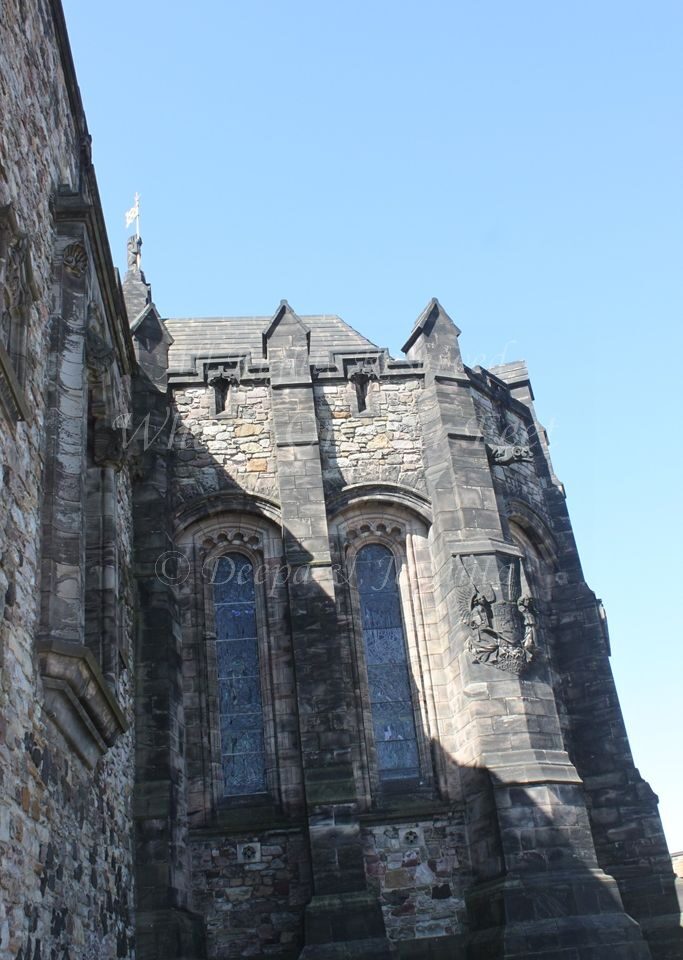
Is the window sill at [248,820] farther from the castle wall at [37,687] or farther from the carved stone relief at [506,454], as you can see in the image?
the carved stone relief at [506,454]

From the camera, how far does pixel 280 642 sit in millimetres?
12898

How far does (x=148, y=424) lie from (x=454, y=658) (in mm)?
4900

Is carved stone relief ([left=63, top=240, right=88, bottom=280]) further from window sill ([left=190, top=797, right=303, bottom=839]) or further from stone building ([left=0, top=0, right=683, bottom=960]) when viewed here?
window sill ([left=190, top=797, right=303, bottom=839])

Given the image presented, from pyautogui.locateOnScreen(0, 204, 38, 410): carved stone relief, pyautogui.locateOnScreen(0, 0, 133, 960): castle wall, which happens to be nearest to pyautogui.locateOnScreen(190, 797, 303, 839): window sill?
pyautogui.locateOnScreen(0, 0, 133, 960): castle wall

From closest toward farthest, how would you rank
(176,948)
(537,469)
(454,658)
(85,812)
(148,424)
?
(85,812) → (176,948) → (454,658) → (148,424) → (537,469)

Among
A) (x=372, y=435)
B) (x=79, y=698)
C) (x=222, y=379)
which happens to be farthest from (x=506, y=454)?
(x=79, y=698)

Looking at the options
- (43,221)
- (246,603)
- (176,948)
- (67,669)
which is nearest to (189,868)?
(176,948)

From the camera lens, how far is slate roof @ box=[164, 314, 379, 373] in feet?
55.4

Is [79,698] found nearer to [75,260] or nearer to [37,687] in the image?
[37,687]

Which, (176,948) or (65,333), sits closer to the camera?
(65,333)

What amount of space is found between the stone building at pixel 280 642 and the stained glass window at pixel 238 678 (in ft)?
0.11

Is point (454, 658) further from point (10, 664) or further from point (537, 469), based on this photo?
point (10, 664)

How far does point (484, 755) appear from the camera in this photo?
11758 mm

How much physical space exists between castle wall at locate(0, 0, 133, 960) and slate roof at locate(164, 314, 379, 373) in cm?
620
